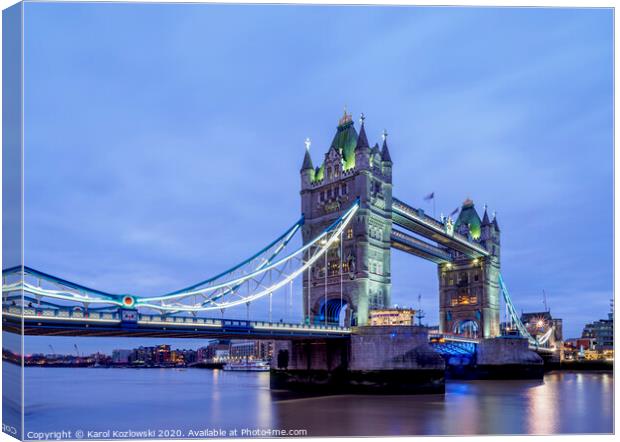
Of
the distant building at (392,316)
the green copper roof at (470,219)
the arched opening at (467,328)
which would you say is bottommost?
the arched opening at (467,328)

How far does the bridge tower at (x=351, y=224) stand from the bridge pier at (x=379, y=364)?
346cm

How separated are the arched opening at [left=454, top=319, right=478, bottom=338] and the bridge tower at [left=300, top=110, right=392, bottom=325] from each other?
31986 mm

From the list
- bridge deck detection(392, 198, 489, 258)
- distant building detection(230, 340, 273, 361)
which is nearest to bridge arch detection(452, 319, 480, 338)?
bridge deck detection(392, 198, 489, 258)

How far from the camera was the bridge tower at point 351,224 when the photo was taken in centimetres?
4875

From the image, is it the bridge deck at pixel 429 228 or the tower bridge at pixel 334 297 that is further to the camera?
the bridge deck at pixel 429 228

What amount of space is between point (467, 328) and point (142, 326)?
67.5 metres

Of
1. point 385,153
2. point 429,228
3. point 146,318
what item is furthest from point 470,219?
point 146,318

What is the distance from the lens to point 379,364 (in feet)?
139

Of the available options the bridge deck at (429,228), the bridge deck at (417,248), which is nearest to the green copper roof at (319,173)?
the bridge deck at (429,228)

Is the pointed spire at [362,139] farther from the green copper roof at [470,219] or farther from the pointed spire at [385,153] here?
the green copper roof at [470,219]

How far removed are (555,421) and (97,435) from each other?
21070 millimetres

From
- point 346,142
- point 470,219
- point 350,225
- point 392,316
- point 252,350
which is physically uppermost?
point 346,142

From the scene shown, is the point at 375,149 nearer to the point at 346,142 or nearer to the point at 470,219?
the point at 346,142

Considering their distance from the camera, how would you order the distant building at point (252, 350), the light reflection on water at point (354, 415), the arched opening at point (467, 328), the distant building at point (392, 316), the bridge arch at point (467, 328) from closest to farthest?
the light reflection on water at point (354, 415) < the distant building at point (392, 316) < the bridge arch at point (467, 328) < the arched opening at point (467, 328) < the distant building at point (252, 350)
